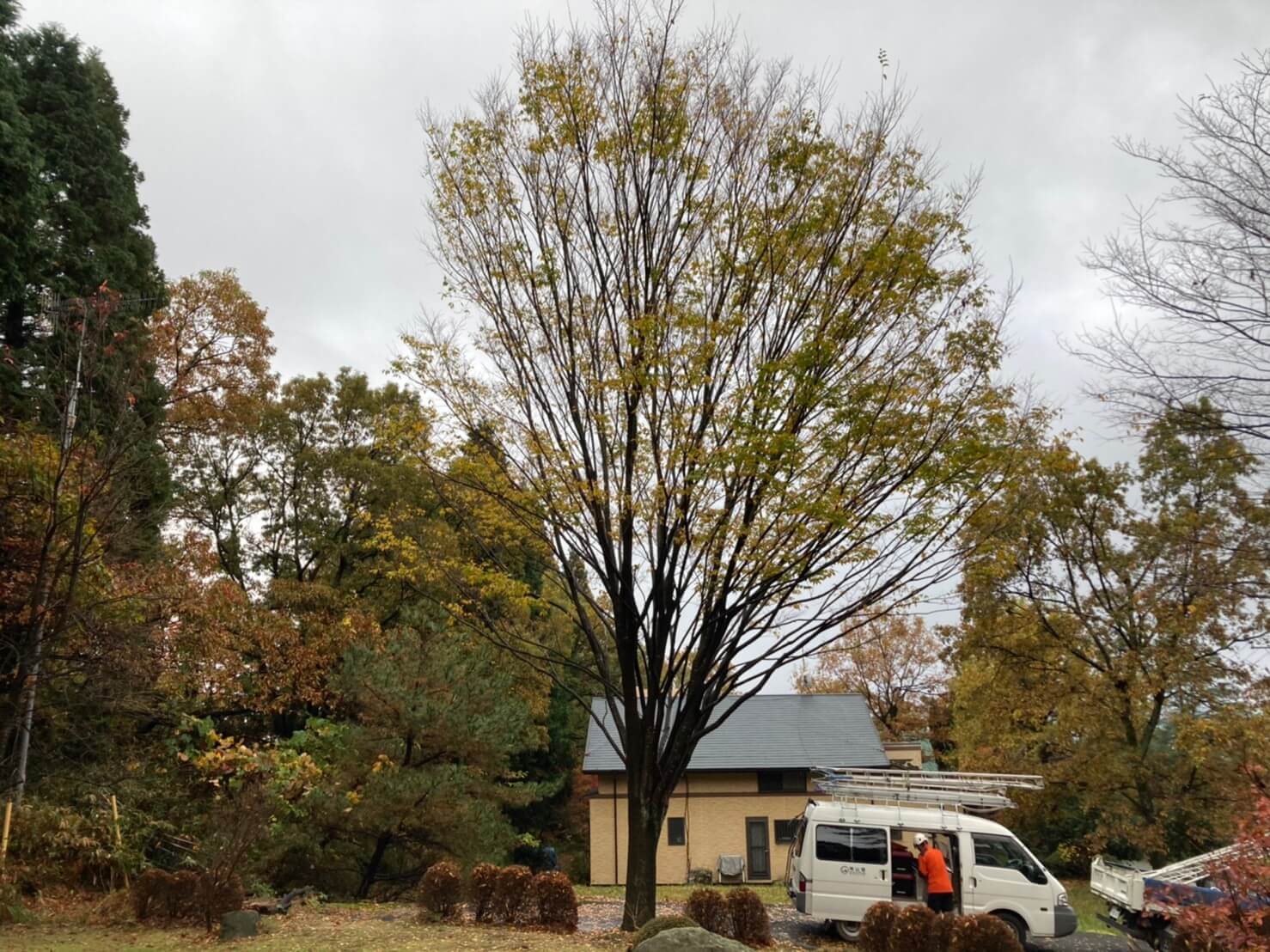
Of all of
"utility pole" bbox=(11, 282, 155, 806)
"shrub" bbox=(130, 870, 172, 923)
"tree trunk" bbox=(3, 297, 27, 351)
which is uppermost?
"tree trunk" bbox=(3, 297, 27, 351)

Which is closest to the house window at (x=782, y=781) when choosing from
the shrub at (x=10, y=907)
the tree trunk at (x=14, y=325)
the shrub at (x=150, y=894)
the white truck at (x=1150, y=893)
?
the white truck at (x=1150, y=893)

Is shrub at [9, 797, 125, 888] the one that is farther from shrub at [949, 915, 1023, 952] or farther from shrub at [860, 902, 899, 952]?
shrub at [949, 915, 1023, 952]

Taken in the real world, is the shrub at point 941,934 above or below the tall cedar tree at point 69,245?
below

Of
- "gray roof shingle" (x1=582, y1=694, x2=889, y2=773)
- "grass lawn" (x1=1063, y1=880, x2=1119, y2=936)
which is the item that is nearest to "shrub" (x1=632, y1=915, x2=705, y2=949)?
"grass lawn" (x1=1063, y1=880, x2=1119, y2=936)

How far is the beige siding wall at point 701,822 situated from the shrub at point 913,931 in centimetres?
1691

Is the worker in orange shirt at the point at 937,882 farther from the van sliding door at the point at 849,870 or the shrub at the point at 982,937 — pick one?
the shrub at the point at 982,937

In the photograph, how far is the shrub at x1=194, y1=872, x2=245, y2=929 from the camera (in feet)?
32.3

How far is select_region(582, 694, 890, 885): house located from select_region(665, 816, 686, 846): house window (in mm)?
25

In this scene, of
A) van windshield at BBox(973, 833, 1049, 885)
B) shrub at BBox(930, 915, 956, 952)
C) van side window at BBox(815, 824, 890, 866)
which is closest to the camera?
shrub at BBox(930, 915, 956, 952)

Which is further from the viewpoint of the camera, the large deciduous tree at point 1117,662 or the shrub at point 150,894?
the large deciduous tree at point 1117,662

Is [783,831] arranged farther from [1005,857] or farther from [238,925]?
[238,925]

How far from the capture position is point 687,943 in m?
7.66

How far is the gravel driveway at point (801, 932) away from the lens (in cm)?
1169

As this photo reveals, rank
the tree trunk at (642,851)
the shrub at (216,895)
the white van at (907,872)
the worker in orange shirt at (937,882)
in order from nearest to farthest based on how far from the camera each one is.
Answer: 1. the shrub at (216,895)
2. the tree trunk at (642,851)
3. the worker in orange shirt at (937,882)
4. the white van at (907,872)
